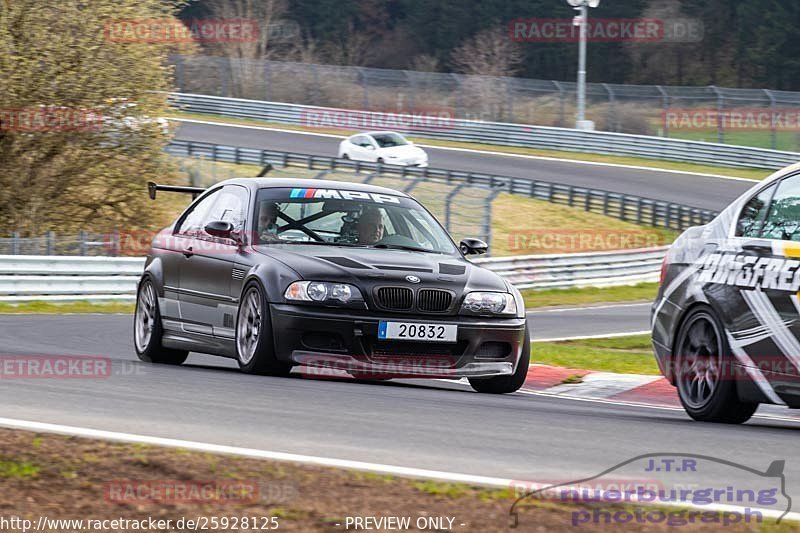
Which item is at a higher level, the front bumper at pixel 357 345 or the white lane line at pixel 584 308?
the front bumper at pixel 357 345

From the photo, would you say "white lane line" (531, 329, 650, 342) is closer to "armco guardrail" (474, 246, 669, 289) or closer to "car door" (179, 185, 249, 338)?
"armco guardrail" (474, 246, 669, 289)

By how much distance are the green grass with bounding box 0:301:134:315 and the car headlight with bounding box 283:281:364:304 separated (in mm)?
12290

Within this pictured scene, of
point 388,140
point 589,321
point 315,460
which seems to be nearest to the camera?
point 315,460

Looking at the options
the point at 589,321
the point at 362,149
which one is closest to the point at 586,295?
the point at 589,321

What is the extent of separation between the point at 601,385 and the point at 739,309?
3872 millimetres

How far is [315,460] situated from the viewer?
19.4 ft

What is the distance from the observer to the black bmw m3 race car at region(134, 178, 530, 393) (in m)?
9.63

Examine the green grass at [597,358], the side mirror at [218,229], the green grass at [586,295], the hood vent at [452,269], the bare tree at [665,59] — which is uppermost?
the bare tree at [665,59]

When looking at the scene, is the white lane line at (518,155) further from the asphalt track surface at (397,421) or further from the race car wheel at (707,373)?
the race car wheel at (707,373)

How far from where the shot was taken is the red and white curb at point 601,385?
11.2 metres

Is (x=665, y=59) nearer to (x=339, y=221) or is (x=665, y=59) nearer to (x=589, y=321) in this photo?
(x=589, y=321)

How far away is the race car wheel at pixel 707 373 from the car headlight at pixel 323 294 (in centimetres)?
221

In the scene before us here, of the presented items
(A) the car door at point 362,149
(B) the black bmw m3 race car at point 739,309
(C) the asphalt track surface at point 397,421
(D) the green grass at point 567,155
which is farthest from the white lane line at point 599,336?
(D) the green grass at point 567,155

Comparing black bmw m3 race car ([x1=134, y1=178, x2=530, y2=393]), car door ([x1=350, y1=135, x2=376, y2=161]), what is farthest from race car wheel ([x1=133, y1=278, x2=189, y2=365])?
car door ([x1=350, y1=135, x2=376, y2=161])
